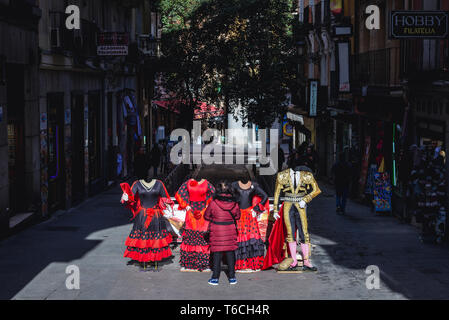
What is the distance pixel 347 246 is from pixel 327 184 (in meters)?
16.8

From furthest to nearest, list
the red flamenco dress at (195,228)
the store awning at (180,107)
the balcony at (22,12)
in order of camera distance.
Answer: the store awning at (180,107) < the balcony at (22,12) < the red flamenco dress at (195,228)

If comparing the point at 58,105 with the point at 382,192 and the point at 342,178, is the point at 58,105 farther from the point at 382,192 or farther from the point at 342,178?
the point at 382,192

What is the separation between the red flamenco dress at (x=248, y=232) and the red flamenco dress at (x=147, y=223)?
1306mm

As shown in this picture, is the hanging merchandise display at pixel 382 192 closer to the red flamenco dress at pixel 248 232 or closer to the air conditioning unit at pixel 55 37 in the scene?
the red flamenco dress at pixel 248 232

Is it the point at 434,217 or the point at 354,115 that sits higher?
the point at 354,115

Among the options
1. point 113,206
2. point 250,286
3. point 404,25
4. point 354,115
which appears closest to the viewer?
point 250,286

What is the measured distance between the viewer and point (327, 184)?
3167cm

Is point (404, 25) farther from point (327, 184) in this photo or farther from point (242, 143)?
point (242, 143)

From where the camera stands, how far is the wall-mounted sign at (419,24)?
15.8 meters

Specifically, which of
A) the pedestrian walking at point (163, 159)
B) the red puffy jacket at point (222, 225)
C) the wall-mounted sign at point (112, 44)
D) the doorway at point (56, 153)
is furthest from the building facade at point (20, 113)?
the pedestrian walking at point (163, 159)

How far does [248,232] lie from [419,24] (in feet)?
21.9

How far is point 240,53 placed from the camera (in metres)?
34.4

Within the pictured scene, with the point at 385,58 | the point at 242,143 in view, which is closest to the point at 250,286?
the point at 385,58

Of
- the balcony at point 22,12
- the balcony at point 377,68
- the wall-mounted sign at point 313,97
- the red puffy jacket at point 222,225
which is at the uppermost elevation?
the balcony at point 22,12
